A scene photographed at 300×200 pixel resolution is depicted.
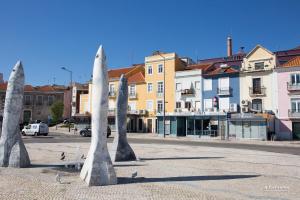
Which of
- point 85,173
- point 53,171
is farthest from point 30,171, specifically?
point 85,173

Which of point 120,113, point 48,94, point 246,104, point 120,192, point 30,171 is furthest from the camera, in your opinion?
point 48,94

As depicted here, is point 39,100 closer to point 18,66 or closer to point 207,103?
point 207,103

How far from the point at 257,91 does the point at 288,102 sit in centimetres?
410

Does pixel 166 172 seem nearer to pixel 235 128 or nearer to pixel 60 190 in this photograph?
pixel 60 190

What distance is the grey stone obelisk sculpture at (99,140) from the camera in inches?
375

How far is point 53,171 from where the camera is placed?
12.2m

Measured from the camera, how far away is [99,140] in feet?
32.7

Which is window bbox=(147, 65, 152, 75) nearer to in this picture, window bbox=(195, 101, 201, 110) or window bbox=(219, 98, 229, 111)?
window bbox=(195, 101, 201, 110)

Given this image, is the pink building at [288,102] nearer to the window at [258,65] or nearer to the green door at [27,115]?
the window at [258,65]

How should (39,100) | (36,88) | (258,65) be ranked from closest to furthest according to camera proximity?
1. (258,65)
2. (39,100)
3. (36,88)

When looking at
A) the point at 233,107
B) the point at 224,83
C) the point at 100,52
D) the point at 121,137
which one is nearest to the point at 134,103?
the point at 224,83

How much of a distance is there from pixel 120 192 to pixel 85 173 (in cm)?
195

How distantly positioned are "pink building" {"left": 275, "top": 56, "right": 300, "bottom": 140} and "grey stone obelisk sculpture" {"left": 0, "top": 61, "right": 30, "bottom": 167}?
33.3 m

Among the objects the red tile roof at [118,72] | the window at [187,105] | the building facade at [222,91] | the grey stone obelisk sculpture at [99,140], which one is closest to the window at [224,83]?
the building facade at [222,91]
